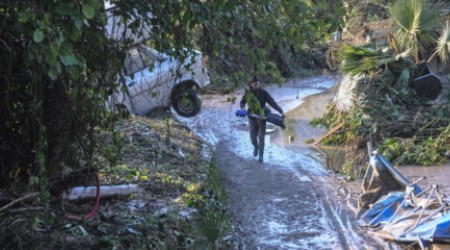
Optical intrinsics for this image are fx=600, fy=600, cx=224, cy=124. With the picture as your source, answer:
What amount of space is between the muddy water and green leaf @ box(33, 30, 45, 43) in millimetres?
4613

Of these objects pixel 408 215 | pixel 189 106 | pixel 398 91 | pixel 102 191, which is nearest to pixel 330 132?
pixel 398 91

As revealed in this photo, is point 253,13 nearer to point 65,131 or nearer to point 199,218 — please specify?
point 65,131

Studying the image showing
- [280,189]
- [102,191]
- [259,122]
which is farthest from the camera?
[259,122]

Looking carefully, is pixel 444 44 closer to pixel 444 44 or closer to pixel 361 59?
pixel 444 44

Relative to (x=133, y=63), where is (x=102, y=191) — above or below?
below

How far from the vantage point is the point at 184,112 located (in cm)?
1609

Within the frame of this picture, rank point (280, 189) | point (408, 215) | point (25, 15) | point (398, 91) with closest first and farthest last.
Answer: point (25, 15), point (408, 215), point (280, 189), point (398, 91)

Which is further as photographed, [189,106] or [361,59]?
[189,106]

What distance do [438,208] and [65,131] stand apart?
15.3 feet

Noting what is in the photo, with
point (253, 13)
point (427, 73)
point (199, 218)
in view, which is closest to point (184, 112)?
point (427, 73)

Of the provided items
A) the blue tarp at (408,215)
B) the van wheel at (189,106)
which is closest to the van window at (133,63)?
the blue tarp at (408,215)

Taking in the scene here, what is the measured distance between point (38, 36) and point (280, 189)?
8190 millimetres

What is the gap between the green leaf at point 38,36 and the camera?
294cm

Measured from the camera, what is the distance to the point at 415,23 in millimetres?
13281
